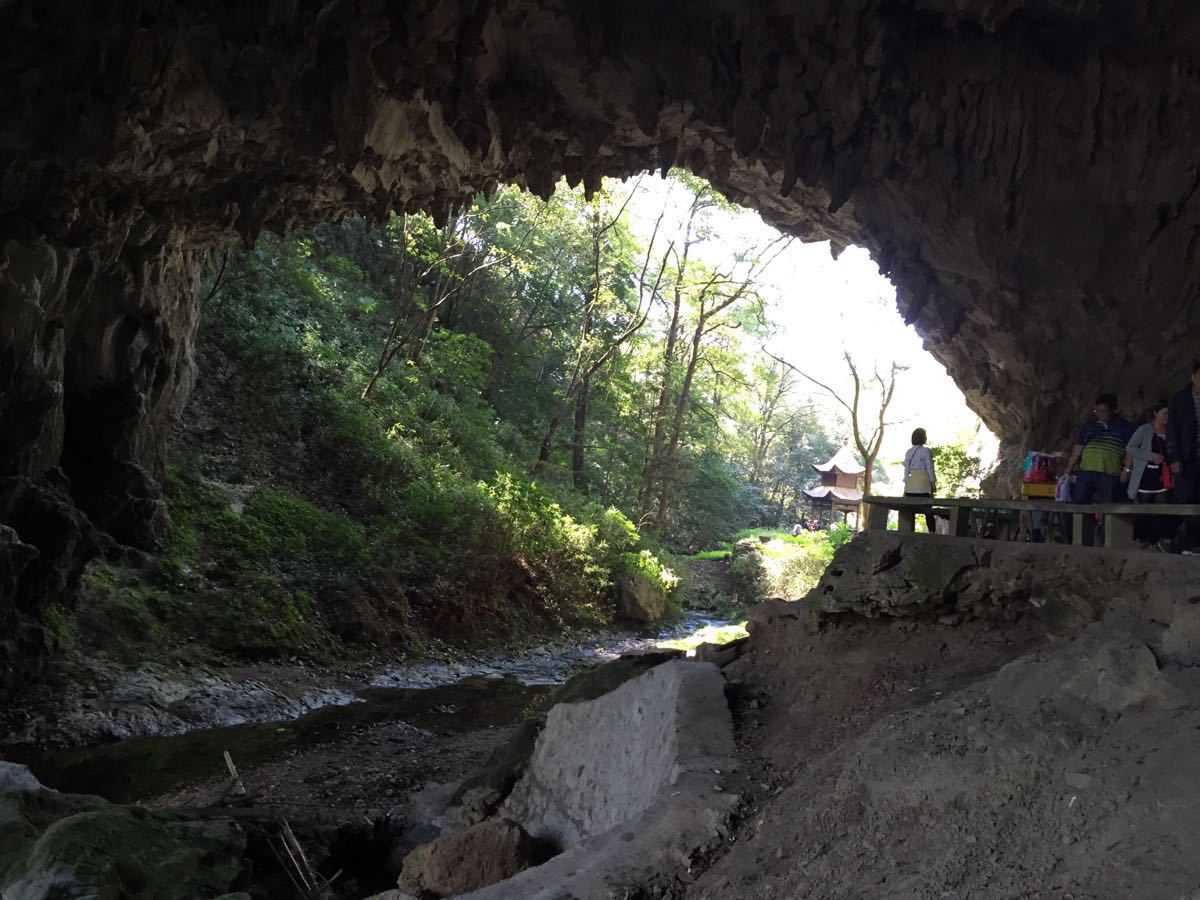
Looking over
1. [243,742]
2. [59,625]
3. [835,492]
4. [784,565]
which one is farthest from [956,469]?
[835,492]

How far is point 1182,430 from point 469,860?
6.32 metres

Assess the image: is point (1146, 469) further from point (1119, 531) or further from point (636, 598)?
point (636, 598)

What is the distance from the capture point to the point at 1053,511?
21.2ft

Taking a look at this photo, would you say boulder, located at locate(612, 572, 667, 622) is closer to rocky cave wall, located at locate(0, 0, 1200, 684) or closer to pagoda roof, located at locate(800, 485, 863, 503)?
rocky cave wall, located at locate(0, 0, 1200, 684)

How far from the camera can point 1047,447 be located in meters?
12.1

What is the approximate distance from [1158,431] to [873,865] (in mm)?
5363

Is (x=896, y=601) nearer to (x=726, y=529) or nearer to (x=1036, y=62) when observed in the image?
(x=1036, y=62)

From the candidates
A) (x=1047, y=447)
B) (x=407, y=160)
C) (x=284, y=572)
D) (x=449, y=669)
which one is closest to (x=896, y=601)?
(x=1047, y=447)

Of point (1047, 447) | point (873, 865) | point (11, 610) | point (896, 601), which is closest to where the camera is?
point (873, 865)

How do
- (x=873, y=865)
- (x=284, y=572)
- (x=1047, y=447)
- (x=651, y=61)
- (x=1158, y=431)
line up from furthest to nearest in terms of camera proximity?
(x=284, y=572) → (x=1047, y=447) → (x=651, y=61) → (x=1158, y=431) → (x=873, y=865)

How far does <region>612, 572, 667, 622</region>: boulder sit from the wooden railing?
12466 mm

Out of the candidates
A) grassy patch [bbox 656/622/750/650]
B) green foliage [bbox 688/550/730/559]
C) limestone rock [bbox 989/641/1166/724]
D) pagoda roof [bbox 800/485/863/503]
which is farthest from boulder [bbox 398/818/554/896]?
pagoda roof [bbox 800/485/863/503]

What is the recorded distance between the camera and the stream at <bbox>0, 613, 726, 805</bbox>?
27.5ft

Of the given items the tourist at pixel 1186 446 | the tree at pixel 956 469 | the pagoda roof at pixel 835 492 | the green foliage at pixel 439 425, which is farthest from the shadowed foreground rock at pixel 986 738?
the pagoda roof at pixel 835 492
